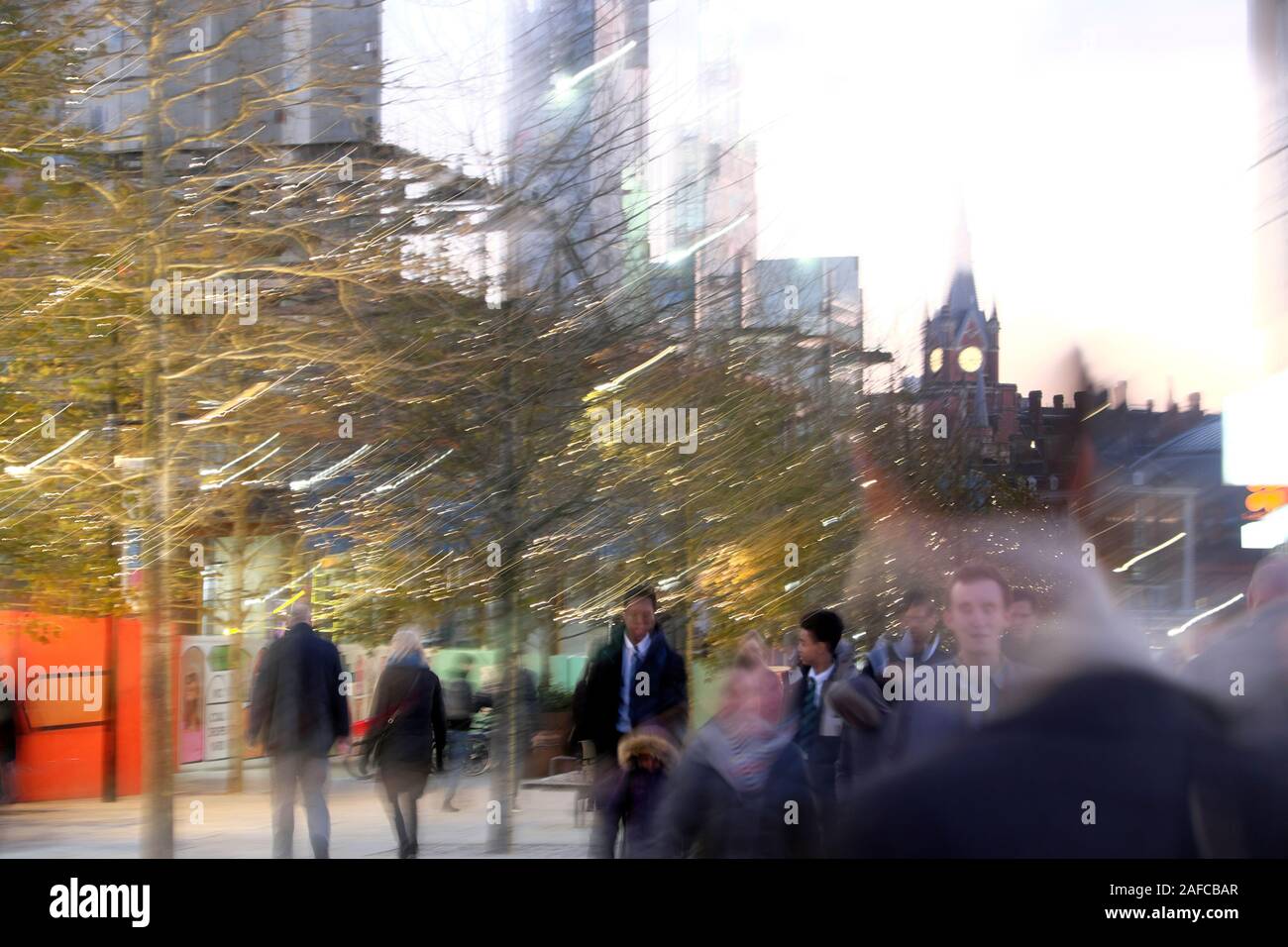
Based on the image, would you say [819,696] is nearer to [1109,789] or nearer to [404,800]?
[1109,789]

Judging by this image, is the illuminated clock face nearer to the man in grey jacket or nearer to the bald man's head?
the man in grey jacket

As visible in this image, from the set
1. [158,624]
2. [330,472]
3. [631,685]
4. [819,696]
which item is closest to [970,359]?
[819,696]

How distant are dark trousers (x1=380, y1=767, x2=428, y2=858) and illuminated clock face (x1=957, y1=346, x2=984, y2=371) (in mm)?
2265

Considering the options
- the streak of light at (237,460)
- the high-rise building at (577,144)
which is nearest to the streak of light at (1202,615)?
the high-rise building at (577,144)

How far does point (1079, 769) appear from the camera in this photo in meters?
4.14

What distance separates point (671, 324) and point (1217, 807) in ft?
7.93

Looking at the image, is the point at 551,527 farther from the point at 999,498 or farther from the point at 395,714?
the point at 999,498

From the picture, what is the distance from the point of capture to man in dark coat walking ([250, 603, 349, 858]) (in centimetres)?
430

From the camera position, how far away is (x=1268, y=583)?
4180 millimetres

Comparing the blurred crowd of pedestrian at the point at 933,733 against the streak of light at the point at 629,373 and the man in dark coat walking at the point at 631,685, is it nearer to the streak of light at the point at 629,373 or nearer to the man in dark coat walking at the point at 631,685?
the man in dark coat walking at the point at 631,685

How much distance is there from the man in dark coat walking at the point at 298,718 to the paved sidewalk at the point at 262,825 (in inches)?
1.5

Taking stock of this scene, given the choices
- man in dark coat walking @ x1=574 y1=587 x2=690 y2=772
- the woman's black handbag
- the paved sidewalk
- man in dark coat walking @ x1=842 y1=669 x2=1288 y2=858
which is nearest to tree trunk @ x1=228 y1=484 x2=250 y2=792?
the paved sidewalk

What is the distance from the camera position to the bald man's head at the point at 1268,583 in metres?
4.18

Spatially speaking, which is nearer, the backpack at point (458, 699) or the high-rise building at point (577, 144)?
the backpack at point (458, 699)
